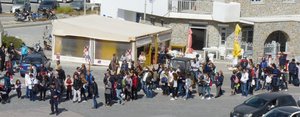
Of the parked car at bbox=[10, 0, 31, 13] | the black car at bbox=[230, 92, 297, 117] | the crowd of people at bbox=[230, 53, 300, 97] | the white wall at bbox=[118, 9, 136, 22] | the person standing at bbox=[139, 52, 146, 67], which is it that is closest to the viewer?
the black car at bbox=[230, 92, 297, 117]

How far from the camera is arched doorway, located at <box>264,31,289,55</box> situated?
145 feet

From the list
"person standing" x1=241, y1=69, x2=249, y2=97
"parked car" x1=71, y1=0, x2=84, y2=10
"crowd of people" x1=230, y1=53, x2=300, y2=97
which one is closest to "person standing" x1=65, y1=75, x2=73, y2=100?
"crowd of people" x1=230, y1=53, x2=300, y2=97

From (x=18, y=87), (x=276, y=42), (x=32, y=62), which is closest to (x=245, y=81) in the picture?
(x=18, y=87)

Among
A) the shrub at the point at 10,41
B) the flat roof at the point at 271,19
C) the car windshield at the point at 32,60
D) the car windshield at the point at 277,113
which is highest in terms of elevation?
the flat roof at the point at 271,19

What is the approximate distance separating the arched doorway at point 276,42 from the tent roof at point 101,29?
7.27 meters

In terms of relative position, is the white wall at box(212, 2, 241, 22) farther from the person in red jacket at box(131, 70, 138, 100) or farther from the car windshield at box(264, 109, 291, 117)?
the car windshield at box(264, 109, 291, 117)

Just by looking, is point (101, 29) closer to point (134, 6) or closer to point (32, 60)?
point (32, 60)

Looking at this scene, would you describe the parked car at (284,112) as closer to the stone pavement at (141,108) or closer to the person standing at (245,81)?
the stone pavement at (141,108)

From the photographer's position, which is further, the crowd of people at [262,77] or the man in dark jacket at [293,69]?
the man in dark jacket at [293,69]

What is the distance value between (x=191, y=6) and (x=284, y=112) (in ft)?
72.0

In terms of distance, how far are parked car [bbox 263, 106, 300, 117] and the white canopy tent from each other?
14.4m

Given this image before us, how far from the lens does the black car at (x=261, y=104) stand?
26.7m

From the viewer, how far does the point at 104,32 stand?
38.6m

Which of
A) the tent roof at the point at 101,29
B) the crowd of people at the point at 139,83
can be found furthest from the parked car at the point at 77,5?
the crowd of people at the point at 139,83
